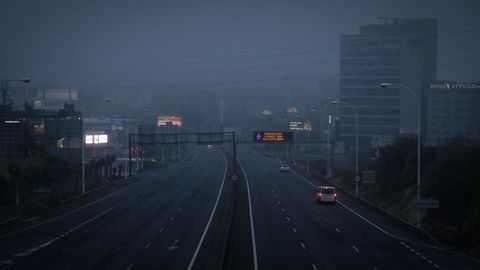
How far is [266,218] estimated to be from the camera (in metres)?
39.9

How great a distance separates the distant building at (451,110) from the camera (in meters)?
136

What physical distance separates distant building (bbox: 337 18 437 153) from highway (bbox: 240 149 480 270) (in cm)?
9884

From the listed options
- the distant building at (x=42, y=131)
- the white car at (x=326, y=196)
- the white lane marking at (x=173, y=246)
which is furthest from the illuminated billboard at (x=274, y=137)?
the white lane marking at (x=173, y=246)

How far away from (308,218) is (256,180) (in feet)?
119

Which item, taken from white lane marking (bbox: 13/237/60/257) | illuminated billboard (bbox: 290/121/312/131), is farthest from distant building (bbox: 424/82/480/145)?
white lane marking (bbox: 13/237/60/257)

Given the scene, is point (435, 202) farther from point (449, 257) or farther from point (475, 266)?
point (475, 266)

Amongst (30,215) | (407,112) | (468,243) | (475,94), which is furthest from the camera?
(407,112)

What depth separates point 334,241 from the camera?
30328 mm

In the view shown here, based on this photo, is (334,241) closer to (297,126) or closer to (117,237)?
(117,237)

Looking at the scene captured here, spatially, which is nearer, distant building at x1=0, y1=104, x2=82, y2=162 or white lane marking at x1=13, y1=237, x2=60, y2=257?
white lane marking at x1=13, y1=237, x2=60, y2=257

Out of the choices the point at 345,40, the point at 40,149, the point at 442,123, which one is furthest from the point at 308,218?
the point at 345,40

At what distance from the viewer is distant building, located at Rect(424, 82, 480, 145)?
136 m

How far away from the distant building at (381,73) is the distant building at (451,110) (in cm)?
661

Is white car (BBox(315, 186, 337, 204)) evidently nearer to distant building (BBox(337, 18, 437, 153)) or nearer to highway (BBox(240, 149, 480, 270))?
highway (BBox(240, 149, 480, 270))
